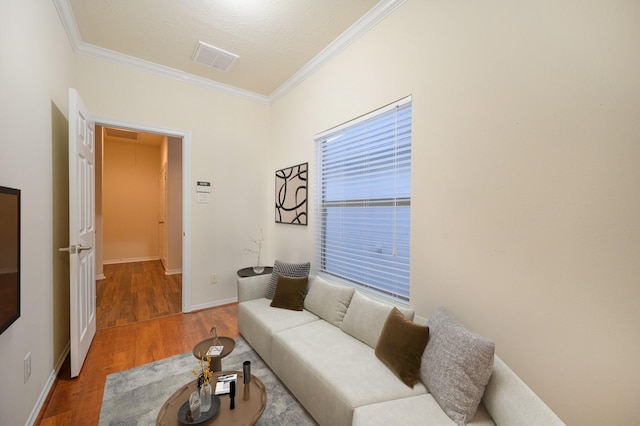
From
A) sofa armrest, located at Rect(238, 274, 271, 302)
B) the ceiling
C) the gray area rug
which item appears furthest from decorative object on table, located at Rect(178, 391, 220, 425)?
the ceiling

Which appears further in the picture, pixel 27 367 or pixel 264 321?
pixel 264 321

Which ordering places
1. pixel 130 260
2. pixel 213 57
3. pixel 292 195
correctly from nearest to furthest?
pixel 213 57, pixel 292 195, pixel 130 260

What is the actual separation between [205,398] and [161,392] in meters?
0.94

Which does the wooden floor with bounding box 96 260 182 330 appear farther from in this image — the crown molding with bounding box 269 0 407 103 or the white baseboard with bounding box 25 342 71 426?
the crown molding with bounding box 269 0 407 103

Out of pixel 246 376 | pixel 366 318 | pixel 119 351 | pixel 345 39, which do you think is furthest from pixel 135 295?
pixel 345 39

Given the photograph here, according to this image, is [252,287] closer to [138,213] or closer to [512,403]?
[512,403]

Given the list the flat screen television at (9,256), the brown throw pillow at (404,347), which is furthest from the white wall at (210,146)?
the brown throw pillow at (404,347)

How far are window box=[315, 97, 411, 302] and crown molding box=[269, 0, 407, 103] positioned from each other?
0.77 meters

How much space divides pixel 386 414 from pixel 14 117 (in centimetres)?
248

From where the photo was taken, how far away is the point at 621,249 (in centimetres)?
115

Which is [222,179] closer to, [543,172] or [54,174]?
[54,174]

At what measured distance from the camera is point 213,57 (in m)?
3.02

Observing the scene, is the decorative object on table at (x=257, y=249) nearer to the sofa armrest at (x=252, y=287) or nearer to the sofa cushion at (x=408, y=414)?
the sofa armrest at (x=252, y=287)

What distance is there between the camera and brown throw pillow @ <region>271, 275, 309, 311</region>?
8.70 ft
